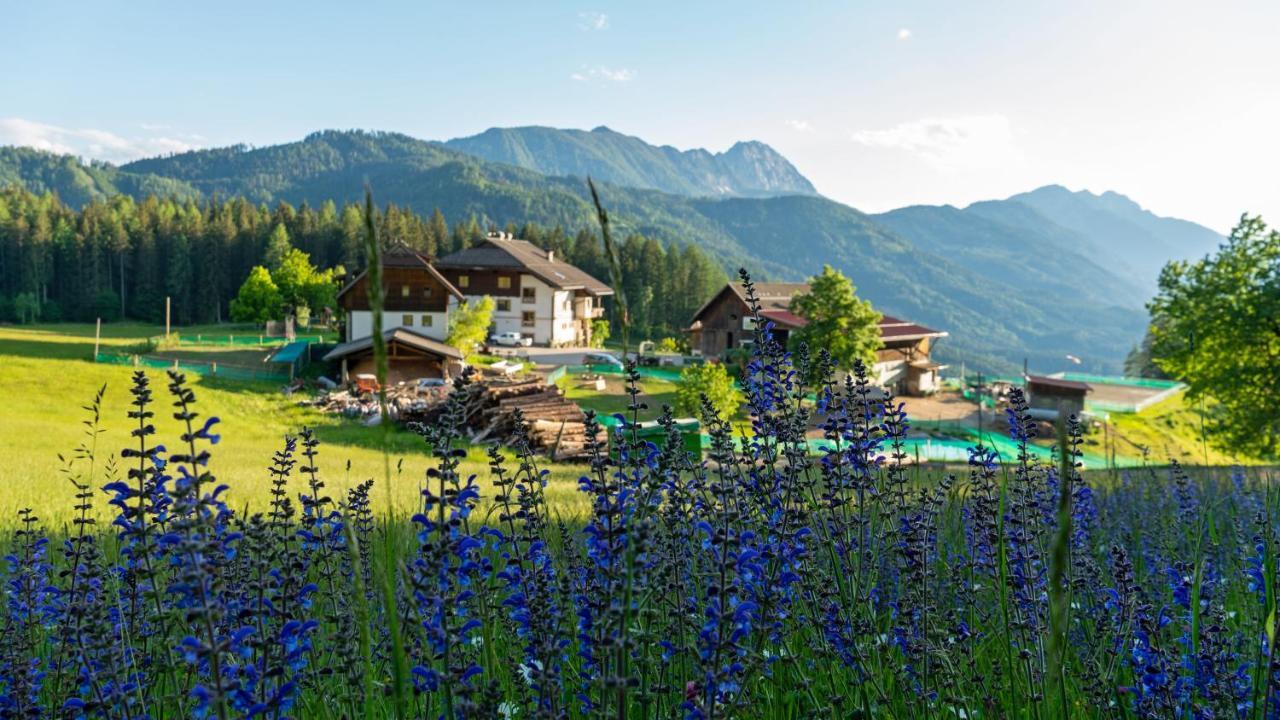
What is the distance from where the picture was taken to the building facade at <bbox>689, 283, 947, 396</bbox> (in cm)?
6638

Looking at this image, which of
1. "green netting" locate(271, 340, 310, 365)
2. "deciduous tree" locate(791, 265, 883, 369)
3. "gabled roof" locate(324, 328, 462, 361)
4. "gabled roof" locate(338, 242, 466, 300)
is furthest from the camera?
"gabled roof" locate(338, 242, 466, 300)

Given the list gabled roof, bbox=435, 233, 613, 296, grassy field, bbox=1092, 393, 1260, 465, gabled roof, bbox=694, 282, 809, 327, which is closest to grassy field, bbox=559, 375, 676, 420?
gabled roof, bbox=694, 282, 809, 327

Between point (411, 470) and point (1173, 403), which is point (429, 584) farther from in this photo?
point (1173, 403)

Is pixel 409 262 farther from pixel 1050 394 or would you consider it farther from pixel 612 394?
pixel 1050 394

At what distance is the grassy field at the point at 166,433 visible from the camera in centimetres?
1770

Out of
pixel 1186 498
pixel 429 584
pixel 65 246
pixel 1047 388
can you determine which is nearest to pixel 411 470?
pixel 1186 498

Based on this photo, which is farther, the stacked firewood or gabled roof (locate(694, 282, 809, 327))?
gabled roof (locate(694, 282, 809, 327))

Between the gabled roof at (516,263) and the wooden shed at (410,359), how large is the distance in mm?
28268

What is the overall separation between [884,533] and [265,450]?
31273 millimetres

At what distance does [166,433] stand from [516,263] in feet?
174

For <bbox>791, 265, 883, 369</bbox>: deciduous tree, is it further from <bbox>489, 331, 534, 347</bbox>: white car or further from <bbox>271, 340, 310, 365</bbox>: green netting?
<bbox>489, 331, 534, 347</bbox>: white car

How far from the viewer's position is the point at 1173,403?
2606 inches

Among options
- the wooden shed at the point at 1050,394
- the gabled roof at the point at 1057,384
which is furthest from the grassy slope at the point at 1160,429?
the gabled roof at the point at 1057,384

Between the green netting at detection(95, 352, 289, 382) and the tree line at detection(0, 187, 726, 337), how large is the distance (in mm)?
63288
